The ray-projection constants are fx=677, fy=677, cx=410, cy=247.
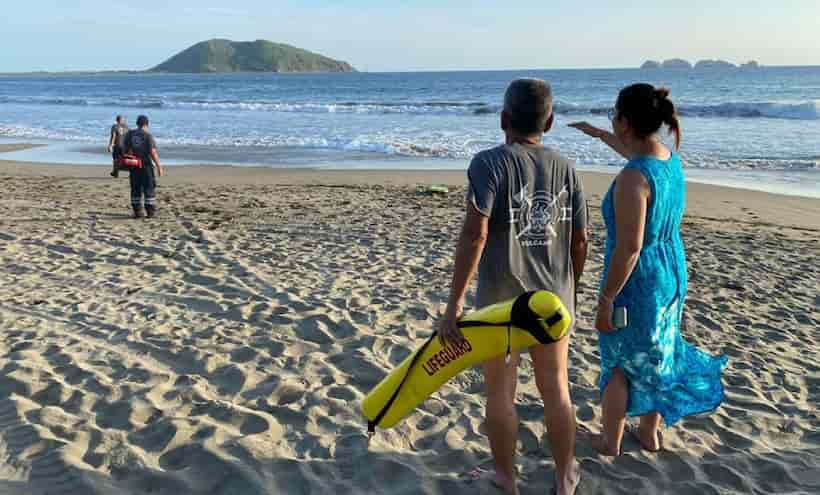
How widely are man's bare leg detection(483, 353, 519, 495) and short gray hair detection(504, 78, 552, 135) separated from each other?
0.86m

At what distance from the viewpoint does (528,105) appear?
2.35 meters

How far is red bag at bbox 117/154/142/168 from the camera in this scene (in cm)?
902

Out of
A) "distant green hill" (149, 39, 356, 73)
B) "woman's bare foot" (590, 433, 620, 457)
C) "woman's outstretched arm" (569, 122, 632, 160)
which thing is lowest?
"woman's bare foot" (590, 433, 620, 457)

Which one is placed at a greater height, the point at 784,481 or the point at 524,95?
the point at 524,95

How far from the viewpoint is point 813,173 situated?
14.6m

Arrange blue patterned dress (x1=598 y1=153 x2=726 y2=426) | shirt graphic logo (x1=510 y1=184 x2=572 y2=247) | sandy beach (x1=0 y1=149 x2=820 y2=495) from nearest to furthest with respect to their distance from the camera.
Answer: shirt graphic logo (x1=510 y1=184 x2=572 y2=247)
blue patterned dress (x1=598 y1=153 x2=726 y2=426)
sandy beach (x1=0 y1=149 x2=820 y2=495)

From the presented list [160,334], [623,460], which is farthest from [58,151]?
[623,460]

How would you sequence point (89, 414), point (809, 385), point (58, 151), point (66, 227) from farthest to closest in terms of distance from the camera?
point (58, 151) → point (66, 227) → point (809, 385) → point (89, 414)

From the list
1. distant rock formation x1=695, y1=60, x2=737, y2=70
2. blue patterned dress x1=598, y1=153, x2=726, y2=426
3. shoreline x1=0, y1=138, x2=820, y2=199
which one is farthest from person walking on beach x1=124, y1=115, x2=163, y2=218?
distant rock formation x1=695, y1=60, x2=737, y2=70

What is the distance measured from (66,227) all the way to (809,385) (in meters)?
7.71

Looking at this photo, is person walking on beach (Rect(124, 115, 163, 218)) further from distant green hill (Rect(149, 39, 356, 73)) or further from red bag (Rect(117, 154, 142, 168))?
distant green hill (Rect(149, 39, 356, 73))

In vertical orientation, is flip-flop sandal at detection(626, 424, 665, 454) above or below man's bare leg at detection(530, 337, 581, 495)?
below

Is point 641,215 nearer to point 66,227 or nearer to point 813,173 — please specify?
point 66,227

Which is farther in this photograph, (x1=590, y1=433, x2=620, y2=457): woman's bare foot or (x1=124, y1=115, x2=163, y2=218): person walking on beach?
(x1=124, y1=115, x2=163, y2=218): person walking on beach
